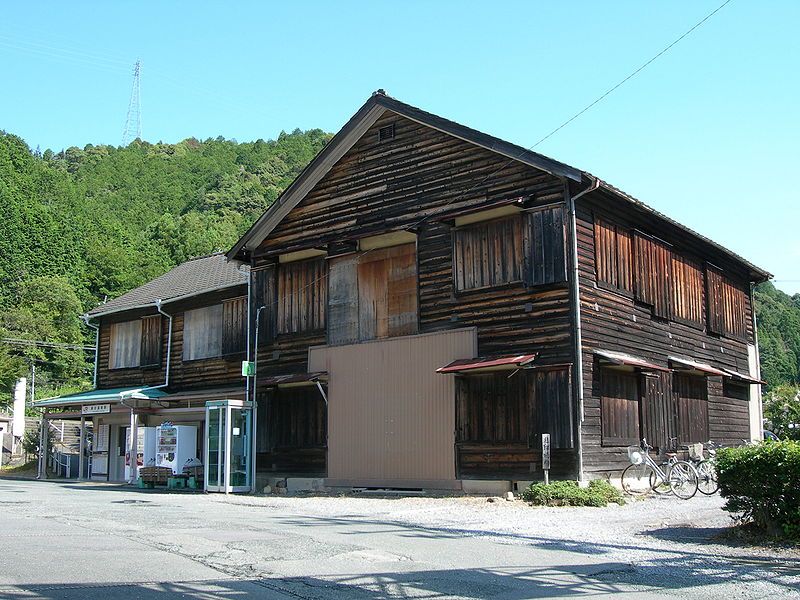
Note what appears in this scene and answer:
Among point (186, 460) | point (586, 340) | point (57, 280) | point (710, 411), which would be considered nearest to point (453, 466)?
point (586, 340)

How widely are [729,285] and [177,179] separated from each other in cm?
8484

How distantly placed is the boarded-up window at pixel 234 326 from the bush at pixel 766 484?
17.6m

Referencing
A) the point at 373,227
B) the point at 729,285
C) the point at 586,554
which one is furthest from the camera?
the point at 729,285

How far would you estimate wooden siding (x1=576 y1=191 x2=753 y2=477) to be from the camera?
1927 cm

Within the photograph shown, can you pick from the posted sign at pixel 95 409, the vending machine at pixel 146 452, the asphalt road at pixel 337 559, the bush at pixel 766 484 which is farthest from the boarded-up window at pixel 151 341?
the bush at pixel 766 484

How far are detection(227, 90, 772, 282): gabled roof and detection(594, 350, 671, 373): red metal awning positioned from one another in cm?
357

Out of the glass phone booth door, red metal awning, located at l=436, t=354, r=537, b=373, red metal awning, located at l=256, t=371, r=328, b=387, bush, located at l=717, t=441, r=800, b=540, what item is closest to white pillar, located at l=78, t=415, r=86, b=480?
the glass phone booth door

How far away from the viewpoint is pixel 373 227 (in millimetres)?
22766

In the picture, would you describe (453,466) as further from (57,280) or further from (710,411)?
(57,280)

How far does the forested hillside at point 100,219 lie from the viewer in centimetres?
7156

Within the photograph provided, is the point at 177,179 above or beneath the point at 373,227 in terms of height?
above

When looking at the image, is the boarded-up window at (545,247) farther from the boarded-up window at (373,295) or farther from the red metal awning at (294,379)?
the red metal awning at (294,379)

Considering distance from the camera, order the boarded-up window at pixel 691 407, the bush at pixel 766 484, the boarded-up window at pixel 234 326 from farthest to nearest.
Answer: the boarded-up window at pixel 234 326, the boarded-up window at pixel 691 407, the bush at pixel 766 484

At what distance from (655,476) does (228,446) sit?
10.9m
